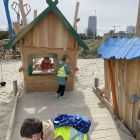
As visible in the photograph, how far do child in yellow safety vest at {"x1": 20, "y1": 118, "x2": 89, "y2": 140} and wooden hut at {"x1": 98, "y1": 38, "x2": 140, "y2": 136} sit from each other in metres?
3.14

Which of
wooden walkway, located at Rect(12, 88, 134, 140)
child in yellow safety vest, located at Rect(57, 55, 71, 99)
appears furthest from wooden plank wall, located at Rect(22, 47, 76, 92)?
child in yellow safety vest, located at Rect(57, 55, 71, 99)

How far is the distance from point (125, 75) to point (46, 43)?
3756mm

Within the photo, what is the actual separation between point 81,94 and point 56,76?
42.9 inches

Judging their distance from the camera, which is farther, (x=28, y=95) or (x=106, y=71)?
(x=28, y=95)

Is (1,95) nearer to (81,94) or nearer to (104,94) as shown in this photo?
(81,94)

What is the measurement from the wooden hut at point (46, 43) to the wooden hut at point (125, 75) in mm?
2119

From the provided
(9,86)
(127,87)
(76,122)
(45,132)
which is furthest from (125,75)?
(9,86)

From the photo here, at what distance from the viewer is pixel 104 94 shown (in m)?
9.71

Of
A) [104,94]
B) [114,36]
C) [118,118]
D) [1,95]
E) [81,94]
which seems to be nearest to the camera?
[118,118]

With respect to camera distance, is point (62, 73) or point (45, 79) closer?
point (62, 73)

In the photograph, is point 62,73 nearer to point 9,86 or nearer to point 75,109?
point 75,109

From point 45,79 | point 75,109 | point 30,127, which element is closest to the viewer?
point 30,127

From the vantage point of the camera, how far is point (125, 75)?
7.39 m

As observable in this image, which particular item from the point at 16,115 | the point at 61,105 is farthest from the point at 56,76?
the point at 16,115
